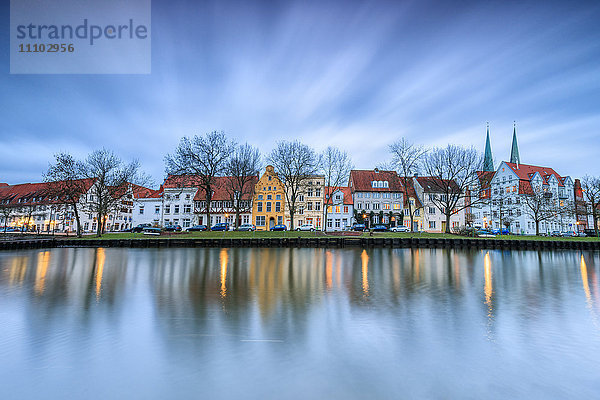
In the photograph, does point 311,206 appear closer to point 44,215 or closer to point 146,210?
point 146,210

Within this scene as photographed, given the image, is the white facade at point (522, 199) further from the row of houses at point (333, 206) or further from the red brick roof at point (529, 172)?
the row of houses at point (333, 206)

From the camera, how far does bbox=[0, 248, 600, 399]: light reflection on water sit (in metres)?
4.99

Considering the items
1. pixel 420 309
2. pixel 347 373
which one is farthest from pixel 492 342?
pixel 347 373

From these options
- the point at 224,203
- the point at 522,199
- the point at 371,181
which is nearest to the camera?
the point at 224,203

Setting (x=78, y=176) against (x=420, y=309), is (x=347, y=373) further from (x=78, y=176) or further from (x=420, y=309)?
(x=78, y=176)

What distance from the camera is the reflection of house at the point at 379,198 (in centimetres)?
5903

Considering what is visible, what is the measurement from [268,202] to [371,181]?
823 inches

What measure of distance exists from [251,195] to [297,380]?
181ft

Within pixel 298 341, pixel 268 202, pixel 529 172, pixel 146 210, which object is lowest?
pixel 298 341

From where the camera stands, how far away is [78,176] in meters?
43.0

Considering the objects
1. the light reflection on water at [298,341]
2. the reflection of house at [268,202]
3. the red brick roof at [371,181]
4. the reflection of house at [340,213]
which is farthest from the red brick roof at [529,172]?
the light reflection on water at [298,341]

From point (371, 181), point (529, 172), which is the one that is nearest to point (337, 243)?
point (371, 181)

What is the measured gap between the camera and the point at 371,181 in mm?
62281

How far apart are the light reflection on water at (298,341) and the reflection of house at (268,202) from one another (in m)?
47.6
